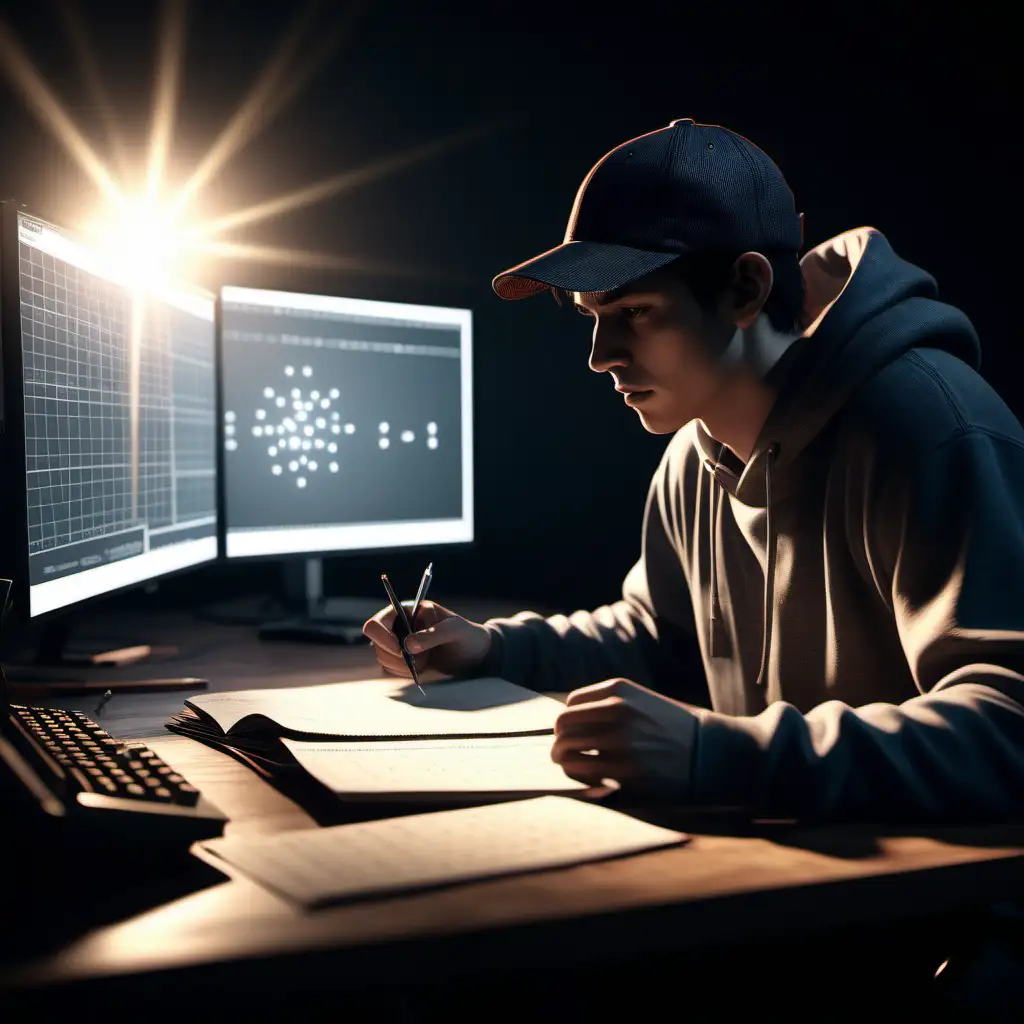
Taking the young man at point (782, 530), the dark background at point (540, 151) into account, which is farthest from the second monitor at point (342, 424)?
the young man at point (782, 530)

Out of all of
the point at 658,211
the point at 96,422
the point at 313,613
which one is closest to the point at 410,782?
the point at 658,211

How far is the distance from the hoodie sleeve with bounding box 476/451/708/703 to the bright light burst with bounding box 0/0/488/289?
0.89m

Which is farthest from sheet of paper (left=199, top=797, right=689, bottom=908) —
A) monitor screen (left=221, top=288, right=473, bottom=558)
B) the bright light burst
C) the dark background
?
the bright light burst

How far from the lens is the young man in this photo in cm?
68

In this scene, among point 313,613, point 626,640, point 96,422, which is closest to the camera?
point 96,422

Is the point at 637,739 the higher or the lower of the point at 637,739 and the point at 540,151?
the lower

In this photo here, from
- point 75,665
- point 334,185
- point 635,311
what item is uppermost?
point 334,185

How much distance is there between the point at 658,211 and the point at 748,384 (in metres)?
0.23

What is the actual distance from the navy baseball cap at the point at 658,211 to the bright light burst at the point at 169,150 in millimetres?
1037

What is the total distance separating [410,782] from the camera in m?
0.72

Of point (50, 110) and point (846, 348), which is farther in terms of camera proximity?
point (50, 110)

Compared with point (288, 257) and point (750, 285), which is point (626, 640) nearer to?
point (750, 285)

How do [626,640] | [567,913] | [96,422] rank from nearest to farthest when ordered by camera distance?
1. [567,913]
2. [96,422]
3. [626,640]

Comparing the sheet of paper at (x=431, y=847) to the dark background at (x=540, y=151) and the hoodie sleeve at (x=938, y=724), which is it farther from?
the dark background at (x=540, y=151)
